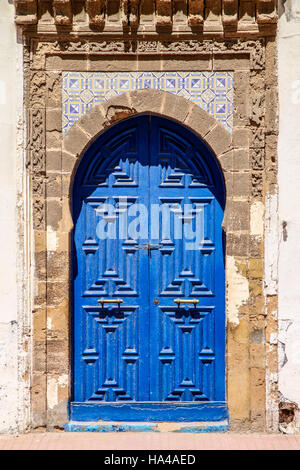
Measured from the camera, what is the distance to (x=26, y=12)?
5.90 m

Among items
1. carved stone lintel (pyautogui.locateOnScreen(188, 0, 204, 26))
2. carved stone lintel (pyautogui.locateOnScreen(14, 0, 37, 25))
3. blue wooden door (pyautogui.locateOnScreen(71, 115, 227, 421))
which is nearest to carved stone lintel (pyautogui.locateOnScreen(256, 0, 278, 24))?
carved stone lintel (pyautogui.locateOnScreen(188, 0, 204, 26))

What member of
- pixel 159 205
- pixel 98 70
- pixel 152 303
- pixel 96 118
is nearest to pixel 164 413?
pixel 152 303

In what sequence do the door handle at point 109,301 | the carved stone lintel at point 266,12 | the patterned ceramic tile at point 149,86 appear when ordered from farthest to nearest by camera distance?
the door handle at point 109,301
the patterned ceramic tile at point 149,86
the carved stone lintel at point 266,12

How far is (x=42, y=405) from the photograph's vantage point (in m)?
5.94

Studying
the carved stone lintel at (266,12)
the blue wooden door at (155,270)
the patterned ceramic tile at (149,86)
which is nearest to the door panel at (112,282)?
the blue wooden door at (155,270)

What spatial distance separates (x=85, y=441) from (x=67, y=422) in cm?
33

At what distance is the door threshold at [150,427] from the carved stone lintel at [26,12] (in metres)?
3.83

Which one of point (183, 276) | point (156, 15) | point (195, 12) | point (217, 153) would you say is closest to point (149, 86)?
point (156, 15)

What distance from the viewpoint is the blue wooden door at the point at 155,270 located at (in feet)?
20.0

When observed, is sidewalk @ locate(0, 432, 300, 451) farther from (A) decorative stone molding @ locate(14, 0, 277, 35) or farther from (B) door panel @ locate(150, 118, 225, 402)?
(A) decorative stone molding @ locate(14, 0, 277, 35)

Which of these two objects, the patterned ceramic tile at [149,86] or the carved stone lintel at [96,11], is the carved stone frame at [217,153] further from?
the carved stone lintel at [96,11]

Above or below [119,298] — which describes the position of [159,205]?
above

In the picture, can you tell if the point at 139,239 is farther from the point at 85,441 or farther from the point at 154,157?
the point at 85,441

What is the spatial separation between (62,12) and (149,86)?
1069 mm
